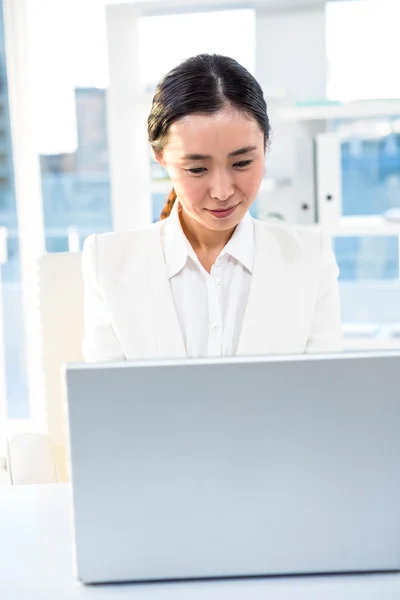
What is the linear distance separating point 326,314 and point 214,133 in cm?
40

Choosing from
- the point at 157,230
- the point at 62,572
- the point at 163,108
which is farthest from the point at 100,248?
the point at 62,572

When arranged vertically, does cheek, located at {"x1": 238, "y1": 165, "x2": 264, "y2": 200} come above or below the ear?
below

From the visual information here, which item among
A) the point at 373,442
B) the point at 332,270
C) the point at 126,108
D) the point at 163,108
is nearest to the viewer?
the point at 373,442

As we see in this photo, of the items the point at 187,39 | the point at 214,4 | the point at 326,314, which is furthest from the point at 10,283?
Result: the point at 326,314

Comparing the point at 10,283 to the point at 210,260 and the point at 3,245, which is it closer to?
the point at 3,245

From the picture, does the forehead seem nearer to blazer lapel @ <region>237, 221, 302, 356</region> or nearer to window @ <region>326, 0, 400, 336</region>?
blazer lapel @ <region>237, 221, 302, 356</region>

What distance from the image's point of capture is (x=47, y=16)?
333cm

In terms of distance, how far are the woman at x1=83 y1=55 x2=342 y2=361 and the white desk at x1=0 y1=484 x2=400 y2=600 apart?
46cm

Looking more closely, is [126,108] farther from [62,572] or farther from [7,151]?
[62,572]

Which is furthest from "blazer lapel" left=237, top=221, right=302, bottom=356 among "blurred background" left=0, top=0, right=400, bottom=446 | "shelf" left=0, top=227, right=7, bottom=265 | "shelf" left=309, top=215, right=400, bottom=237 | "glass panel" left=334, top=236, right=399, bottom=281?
"shelf" left=0, top=227, right=7, bottom=265

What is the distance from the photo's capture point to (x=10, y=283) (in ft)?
17.9

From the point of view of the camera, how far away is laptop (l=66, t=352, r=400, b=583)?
81cm

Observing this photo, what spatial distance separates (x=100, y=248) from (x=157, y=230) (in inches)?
4.4

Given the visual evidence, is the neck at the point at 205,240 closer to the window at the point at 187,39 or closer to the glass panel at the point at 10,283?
the window at the point at 187,39
